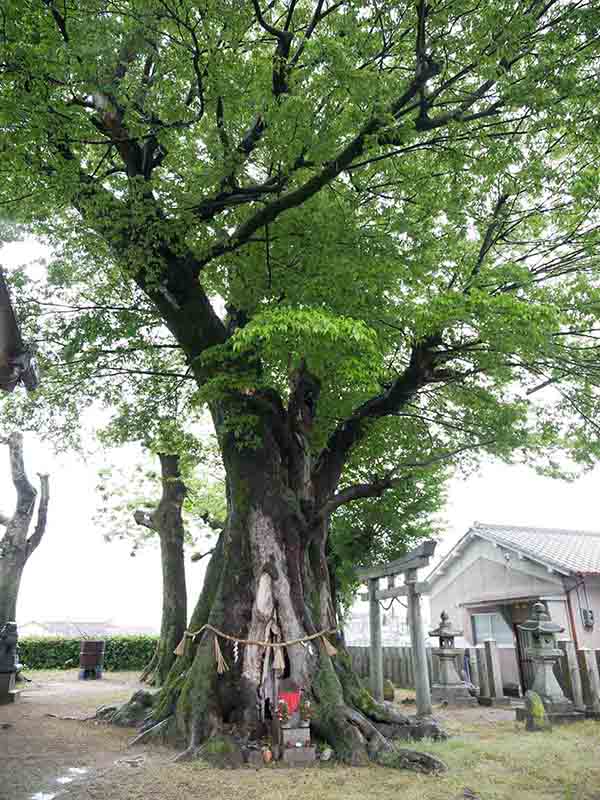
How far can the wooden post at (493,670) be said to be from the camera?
12.4 meters

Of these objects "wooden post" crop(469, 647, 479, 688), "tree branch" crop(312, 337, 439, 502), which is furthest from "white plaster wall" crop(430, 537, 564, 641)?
"tree branch" crop(312, 337, 439, 502)

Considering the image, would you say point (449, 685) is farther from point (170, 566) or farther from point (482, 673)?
point (170, 566)

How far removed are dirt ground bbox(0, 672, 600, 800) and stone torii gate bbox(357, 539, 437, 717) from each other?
1.30m

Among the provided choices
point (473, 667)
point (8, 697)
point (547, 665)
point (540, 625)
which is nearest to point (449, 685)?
point (473, 667)

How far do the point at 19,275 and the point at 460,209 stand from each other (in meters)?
7.62

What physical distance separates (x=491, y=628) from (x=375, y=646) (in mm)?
7868

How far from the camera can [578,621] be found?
1573cm

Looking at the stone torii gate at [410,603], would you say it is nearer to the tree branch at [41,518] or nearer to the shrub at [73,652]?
the tree branch at [41,518]

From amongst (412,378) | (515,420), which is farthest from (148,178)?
(515,420)

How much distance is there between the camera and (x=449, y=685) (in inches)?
504

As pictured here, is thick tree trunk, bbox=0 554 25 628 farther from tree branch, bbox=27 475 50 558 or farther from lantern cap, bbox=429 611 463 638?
lantern cap, bbox=429 611 463 638

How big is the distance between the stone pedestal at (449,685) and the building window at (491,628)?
5014 millimetres

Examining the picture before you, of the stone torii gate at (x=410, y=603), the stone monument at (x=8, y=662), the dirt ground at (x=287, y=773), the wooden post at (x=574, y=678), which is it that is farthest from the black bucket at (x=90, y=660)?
the wooden post at (x=574, y=678)

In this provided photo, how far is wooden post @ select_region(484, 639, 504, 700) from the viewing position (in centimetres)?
1244
